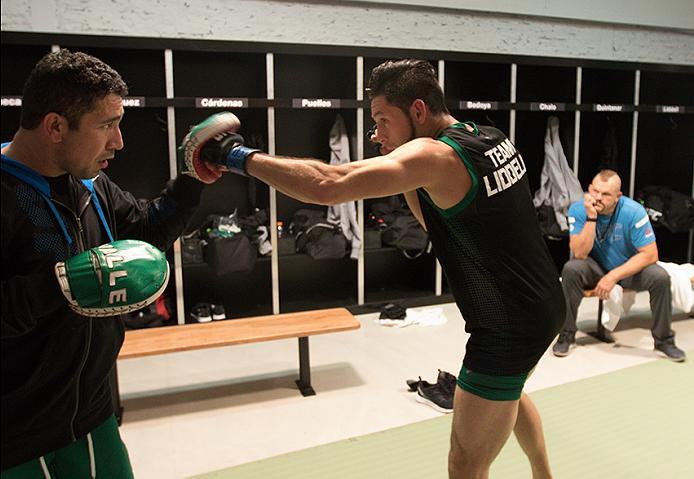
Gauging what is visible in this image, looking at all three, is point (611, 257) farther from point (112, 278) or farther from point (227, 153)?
point (112, 278)


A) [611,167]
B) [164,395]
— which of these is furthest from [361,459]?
[611,167]

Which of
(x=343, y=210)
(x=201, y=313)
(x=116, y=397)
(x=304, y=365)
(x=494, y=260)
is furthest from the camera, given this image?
(x=343, y=210)

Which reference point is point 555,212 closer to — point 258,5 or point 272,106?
point 272,106

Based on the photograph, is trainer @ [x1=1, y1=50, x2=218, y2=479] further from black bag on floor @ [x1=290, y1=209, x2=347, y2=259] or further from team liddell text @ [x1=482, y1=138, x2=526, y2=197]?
black bag on floor @ [x1=290, y1=209, x2=347, y2=259]

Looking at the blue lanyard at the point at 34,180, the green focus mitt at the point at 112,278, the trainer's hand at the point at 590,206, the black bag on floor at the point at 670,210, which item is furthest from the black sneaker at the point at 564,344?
the blue lanyard at the point at 34,180

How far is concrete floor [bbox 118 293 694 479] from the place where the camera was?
299cm

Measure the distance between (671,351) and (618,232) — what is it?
89 cm

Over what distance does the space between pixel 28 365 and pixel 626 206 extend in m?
4.11

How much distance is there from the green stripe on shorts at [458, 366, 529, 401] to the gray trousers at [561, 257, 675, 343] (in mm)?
2456

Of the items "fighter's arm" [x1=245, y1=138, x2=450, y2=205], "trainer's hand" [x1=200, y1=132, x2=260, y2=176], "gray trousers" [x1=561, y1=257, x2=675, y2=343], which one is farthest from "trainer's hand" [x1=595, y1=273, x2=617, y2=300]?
"trainer's hand" [x1=200, y1=132, x2=260, y2=176]

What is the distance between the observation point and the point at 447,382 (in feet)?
11.3

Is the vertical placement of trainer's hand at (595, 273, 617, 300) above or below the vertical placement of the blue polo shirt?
below

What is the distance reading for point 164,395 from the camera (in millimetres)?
3609

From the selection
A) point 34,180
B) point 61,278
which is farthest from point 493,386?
point 34,180
